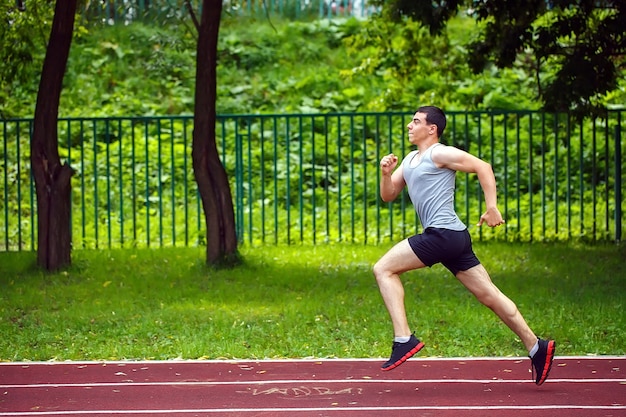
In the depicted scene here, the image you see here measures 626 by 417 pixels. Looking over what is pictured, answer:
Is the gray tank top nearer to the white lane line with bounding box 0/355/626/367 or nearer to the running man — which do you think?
the running man

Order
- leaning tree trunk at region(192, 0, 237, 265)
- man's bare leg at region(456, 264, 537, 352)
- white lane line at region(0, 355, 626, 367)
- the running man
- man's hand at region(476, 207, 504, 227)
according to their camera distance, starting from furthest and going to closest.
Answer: leaning tree trunk at region(192, 0, 237, 265), white lane line at region(0, 355, 626, 367), man's bare leg at region(456, 264, 537, 352), the running man, man's hand at region(476, 207, 504, 227)

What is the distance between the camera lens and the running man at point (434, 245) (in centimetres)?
760

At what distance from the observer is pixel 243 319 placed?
11102 millimetres

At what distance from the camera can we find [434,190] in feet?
25.1

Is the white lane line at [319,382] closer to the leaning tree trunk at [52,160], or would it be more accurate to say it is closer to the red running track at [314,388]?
the red running track at [314,388]

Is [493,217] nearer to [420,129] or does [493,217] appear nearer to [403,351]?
[420,129]

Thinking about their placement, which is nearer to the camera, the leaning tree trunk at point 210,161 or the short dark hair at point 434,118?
the short dark hair at point 434,118

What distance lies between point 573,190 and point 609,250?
17.3ft

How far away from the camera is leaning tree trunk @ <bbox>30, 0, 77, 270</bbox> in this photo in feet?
44.2

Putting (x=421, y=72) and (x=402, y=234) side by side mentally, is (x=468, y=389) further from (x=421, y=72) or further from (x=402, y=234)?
(x=421, y=72)

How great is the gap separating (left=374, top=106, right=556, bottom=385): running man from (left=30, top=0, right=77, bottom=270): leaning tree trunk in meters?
6.62

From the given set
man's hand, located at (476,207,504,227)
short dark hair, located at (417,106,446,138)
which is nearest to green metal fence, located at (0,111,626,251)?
short dark hair, located at (417,106,446,138)

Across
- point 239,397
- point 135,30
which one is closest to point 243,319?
point 239,397

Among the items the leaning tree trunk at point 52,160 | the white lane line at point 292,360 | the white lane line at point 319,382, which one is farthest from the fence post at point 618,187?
the white lane line at point 319,382
